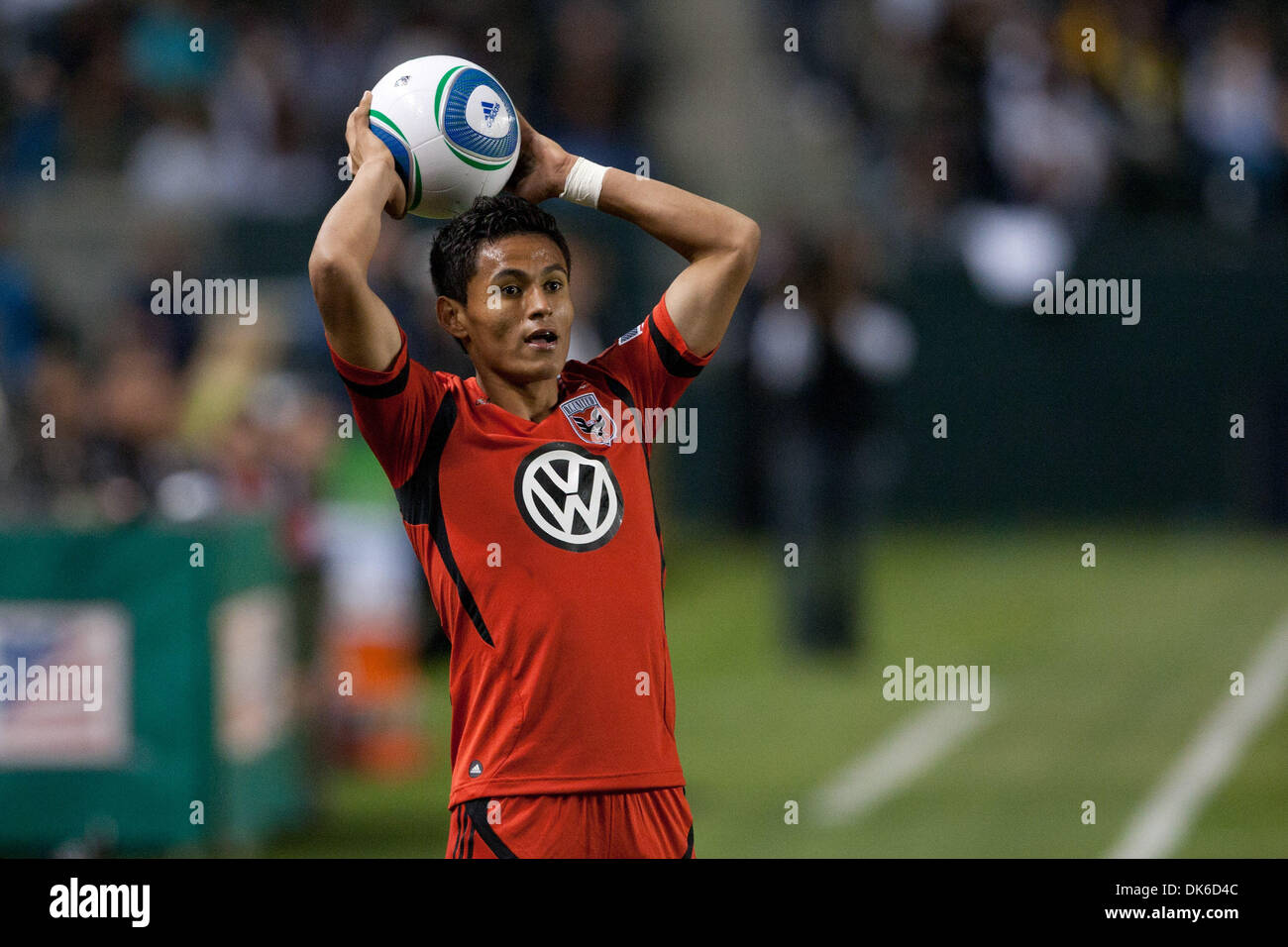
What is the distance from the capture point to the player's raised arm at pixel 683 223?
4.77 meters

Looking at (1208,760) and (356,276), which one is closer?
(356,276)

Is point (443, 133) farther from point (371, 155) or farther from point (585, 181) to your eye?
point (585, 181)

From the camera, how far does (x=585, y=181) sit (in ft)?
15.6

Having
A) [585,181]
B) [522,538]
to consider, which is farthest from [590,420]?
[585,181]

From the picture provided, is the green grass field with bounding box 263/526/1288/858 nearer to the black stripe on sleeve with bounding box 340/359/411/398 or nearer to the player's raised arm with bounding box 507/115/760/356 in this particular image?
the player's raised arm with bounding box 507/115/760/356

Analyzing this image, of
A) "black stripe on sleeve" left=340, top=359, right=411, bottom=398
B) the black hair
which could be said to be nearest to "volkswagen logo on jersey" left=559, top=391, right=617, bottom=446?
the black hair

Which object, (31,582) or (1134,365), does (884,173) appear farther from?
(31,582)

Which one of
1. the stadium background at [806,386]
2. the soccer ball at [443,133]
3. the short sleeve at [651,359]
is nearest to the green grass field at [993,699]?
the stadium background at [806,386]

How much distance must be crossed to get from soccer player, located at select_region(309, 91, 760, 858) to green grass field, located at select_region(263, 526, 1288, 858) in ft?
15.0

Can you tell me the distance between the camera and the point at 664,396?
4906 mm

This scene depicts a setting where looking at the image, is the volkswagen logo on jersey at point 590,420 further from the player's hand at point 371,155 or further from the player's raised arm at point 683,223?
the player's hand at point 371,155

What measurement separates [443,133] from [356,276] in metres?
0.58

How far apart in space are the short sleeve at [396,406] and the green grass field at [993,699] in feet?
15.7

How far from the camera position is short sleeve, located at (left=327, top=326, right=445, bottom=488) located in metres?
4.30
